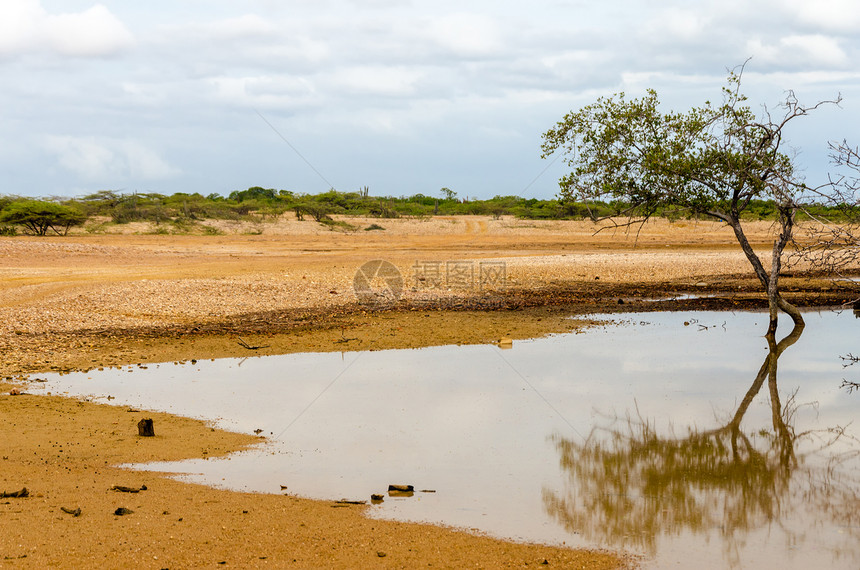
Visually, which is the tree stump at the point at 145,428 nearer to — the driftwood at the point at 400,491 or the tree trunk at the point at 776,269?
the driftwood at the point at 400,491

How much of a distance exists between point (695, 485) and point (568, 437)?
1.51 meters

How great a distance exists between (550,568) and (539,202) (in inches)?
2206

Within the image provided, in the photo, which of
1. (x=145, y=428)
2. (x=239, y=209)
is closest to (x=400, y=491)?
(x=145, y=428)

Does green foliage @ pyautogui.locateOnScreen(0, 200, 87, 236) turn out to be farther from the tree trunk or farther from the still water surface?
the tree trunk

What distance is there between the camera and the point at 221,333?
12945mm

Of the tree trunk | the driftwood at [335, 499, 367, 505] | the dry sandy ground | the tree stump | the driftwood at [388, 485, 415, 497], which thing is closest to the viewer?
the dry sandy ground

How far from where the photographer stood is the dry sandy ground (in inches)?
197

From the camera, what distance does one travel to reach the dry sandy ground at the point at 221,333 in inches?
197

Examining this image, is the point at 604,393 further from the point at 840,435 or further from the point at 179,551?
the point at 179,551

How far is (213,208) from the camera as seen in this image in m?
44.8

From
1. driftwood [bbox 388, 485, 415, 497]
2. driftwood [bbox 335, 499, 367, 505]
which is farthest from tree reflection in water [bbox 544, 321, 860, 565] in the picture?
driftwood [bbox 335, 499, 367, 505]

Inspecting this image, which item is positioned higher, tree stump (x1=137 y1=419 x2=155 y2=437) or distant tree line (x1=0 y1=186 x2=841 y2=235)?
distant tree line (x1=0 y1=186 x2=841 y2=235)

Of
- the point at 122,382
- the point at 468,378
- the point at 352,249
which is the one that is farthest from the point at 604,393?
the point at 352,249

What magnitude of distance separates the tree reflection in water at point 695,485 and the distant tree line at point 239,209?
1858 cm
